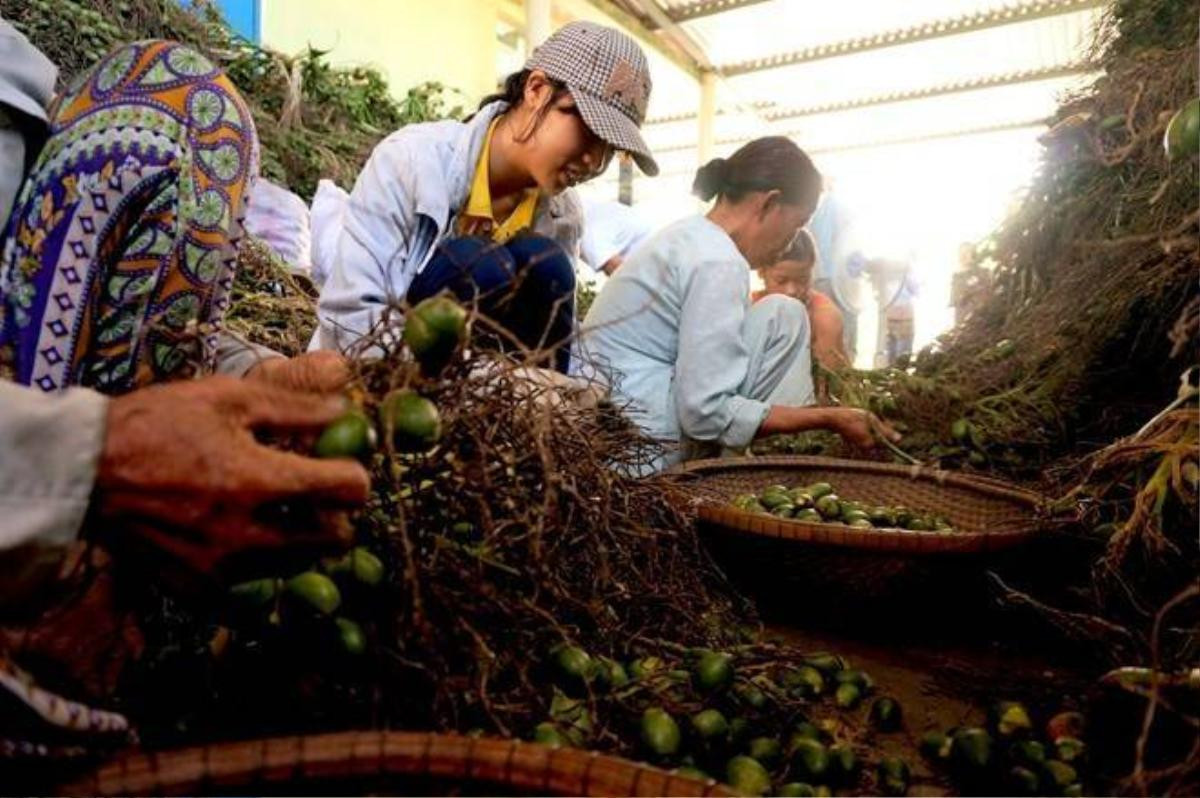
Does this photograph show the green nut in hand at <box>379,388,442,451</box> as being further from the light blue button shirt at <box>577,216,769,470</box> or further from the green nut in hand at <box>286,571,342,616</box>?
the light blue button shirt at <box>577,216,769,470</box>

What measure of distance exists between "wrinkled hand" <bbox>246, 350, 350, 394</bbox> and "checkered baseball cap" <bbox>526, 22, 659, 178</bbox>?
3.69ft

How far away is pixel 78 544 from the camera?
865mm

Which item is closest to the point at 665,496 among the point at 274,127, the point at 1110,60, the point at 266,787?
the point at 266,787

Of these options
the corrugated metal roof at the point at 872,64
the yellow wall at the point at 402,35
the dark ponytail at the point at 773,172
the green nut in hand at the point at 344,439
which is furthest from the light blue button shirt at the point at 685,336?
the yellow wall at the point at 402,35

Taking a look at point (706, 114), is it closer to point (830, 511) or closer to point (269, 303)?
point (269, 303)

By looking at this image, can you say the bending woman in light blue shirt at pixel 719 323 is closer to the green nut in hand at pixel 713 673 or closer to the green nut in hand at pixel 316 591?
the green nut in hand at pixel 713 673

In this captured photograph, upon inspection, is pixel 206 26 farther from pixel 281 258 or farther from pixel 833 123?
pixel 833 123

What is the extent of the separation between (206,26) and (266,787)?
18.4 ft

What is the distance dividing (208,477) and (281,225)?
3.44m

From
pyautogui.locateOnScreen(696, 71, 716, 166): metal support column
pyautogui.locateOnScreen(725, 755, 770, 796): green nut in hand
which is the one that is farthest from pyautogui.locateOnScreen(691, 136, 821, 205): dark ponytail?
pyautogui.locateOnScreen(696, 71, 716, 166): metal support column

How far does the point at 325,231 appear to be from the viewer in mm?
3676

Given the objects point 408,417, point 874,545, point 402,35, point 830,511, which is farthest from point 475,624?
point 402,35

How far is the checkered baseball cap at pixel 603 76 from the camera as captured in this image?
2.26m

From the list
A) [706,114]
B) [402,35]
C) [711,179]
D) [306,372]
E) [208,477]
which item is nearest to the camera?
[208,477]
